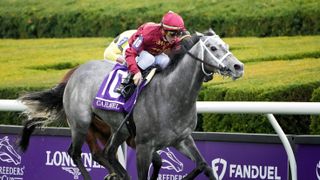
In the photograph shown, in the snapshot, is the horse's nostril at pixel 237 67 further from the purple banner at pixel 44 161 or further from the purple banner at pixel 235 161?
the purple banner at pixel 44 161

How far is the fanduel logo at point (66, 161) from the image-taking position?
6.56 metres

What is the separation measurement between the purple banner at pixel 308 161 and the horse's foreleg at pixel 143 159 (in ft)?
3.04

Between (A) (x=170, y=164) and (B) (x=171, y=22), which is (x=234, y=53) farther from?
(B) (x=171, y=22)

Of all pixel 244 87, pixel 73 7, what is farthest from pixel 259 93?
pixel 73 7

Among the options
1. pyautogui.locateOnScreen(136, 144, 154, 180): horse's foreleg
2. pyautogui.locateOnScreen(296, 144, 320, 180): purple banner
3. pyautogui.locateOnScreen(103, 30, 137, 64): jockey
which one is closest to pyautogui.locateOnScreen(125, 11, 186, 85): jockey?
pyautogui.locateOnScreen(136, 144, 154, 180): horse's foreleg

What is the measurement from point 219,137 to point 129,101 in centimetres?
67

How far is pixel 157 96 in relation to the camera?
18.3 feet

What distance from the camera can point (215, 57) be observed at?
5.30m

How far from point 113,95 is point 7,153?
158cm

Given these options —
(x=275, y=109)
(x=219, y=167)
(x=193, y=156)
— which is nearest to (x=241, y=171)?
(x=219, y=167)

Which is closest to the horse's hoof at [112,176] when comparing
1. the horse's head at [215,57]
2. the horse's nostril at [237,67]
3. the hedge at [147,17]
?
the horse's head at [215,57]

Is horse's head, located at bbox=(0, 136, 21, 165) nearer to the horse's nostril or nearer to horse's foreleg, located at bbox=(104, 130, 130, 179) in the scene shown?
horse's foreleg, located at bbox=(104, 130, 130, 179)

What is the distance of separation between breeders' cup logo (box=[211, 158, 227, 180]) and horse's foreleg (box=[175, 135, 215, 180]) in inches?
14.4

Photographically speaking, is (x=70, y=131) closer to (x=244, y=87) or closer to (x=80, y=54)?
(x=244, y=87)
